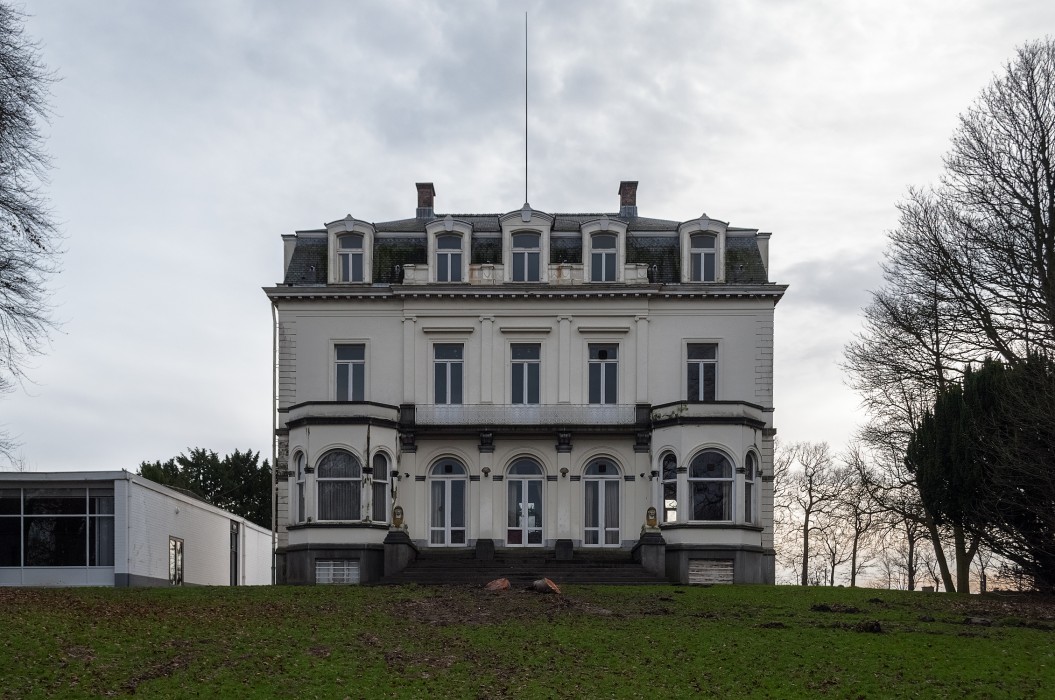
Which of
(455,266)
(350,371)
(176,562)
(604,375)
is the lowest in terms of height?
(176,562)

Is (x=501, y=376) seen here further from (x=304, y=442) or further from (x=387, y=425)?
(x=304, y=442)

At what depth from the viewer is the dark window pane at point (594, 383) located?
4100cm

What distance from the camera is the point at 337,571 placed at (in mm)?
37844

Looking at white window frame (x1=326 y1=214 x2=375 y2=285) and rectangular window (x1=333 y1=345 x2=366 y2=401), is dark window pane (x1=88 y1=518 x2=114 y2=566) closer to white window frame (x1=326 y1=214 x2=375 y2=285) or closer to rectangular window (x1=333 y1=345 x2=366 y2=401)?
rectangular window (x1=333 y1=345 x2=366 y2=401)

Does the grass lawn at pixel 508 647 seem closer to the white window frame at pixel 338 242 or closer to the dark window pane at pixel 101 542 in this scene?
the dark window pane at pixel 101 542

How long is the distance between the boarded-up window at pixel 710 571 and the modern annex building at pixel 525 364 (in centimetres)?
153

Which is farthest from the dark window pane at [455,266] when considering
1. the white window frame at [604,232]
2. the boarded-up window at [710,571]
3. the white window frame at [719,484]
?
the boarded-up window at [710,571]

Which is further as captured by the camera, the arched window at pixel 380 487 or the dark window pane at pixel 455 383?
the dark window pane at pixel 455 383

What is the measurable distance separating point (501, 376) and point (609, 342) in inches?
142

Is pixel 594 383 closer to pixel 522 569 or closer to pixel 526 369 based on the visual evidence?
pixel 526 369

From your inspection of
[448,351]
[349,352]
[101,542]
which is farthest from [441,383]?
[101,542]

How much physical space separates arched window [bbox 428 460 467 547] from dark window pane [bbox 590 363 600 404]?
471 cm

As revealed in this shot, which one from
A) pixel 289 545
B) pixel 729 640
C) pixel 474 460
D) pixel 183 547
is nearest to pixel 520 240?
pixel 474 460

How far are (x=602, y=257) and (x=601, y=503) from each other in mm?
7881
